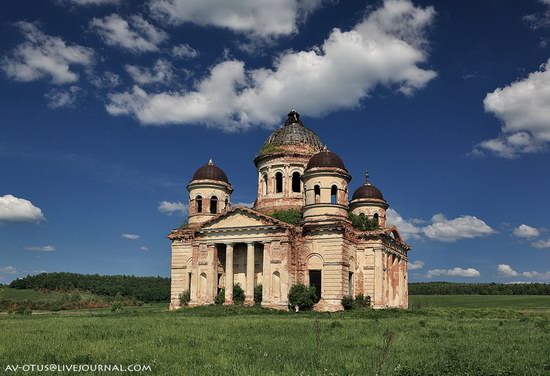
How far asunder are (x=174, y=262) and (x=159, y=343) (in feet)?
111

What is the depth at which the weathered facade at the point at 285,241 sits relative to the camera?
42.6 meters

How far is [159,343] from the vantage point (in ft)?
A: 51.9

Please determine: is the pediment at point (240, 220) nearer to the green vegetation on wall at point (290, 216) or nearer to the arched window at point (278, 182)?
the green vegetation on wall at point (290, 216)

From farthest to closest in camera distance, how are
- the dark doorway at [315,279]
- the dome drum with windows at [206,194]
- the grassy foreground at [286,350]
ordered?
the dome drum with windows at [206,194] < the dark doorway at [315,279] < the grassy foreground at [286,350]

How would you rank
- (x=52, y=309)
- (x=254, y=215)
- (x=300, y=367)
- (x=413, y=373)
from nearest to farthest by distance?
(x=413, y=373), (x=300, y=367), (x=254, y=215), (x=52, y=309)

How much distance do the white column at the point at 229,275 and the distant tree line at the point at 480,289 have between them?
77.8 meters

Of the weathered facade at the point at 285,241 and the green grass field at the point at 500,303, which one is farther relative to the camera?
the green grass field at the point at 500,303

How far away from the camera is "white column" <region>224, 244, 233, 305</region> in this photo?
1747 inches

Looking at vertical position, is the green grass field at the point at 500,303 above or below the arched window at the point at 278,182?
below

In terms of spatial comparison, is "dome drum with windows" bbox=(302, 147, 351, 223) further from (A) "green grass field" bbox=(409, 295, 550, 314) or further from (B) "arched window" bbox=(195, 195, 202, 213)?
(A) "green grass field" bbox=(409, 295, 550, 314)

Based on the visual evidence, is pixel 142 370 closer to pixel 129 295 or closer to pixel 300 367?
pixel 300 367

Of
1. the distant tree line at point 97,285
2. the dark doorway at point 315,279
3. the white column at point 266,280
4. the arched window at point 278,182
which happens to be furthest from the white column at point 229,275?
the distant tree line at point 97,285

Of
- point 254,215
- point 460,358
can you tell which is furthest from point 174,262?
point 460,358

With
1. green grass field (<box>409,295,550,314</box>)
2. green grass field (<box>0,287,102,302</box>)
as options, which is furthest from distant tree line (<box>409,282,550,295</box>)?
green grass field (<box>0,287,102,302</box>)
